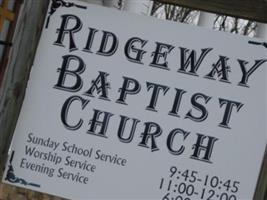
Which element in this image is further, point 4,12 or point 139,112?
point 4,12

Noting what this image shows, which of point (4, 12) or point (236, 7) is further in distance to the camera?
point (4, 12)

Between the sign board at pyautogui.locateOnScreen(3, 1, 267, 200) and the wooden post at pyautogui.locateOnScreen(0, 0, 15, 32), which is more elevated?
the wooden post at pyautogui.locateOnScreen(0, 0, 15, 32)

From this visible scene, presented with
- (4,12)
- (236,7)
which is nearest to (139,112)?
(236,7)

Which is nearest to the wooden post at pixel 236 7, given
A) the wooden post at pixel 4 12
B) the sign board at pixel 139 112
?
the sign board at pixel 139 112

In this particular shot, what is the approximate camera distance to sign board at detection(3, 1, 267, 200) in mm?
2443

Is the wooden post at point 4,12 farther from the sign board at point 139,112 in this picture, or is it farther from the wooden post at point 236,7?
the wooden post at point 236,7

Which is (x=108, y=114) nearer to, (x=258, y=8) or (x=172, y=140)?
(x=172, y=140)

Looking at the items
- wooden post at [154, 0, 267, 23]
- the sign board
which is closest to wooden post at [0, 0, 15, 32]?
the sign board

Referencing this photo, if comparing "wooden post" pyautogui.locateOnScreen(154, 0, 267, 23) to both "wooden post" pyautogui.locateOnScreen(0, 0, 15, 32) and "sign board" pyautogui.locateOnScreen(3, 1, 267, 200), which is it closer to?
"sign board" pyautogui.locateOnScreen(3, 1, 267, 200)

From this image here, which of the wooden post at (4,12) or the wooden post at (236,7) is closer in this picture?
the wooden post at (236,7)

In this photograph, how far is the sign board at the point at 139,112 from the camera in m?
2.44

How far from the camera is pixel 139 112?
8.16ft

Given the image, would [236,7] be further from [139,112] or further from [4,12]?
[4,12]

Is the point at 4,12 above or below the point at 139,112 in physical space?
above
